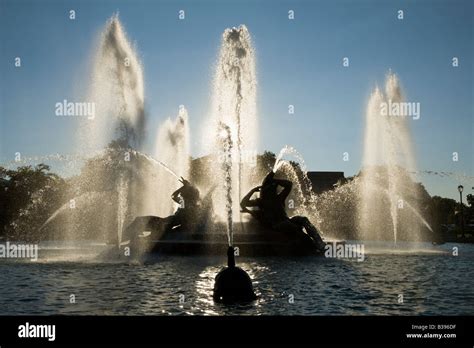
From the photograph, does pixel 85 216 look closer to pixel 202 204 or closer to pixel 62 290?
pixel 202 204

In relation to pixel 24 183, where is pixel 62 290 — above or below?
below

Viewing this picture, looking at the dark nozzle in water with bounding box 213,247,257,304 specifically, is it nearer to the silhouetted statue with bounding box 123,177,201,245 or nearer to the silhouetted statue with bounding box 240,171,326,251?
the silhouetted statue with bounding box 240,171,326,251

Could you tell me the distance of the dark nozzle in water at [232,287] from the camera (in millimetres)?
11430

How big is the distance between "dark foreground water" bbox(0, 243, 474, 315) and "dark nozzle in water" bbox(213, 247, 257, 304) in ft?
1.20

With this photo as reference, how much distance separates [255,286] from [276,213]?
9229mm

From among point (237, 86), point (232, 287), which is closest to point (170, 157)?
point (237, 86)

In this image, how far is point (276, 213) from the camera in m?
22.6

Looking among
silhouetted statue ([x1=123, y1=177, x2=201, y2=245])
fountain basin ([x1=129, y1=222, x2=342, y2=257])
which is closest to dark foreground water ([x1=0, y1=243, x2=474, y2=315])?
fountain basin ([x1=129, y1=222, x2=342, y2=257])

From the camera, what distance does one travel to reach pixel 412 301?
39.0ft

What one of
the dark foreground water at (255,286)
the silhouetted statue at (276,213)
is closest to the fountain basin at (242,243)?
the silhouetted statue at (276,213)

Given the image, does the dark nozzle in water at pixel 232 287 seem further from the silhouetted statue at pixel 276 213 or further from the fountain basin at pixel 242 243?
the silhouetted statue at pixel 276 213

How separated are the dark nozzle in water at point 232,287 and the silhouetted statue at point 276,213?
1064cm
